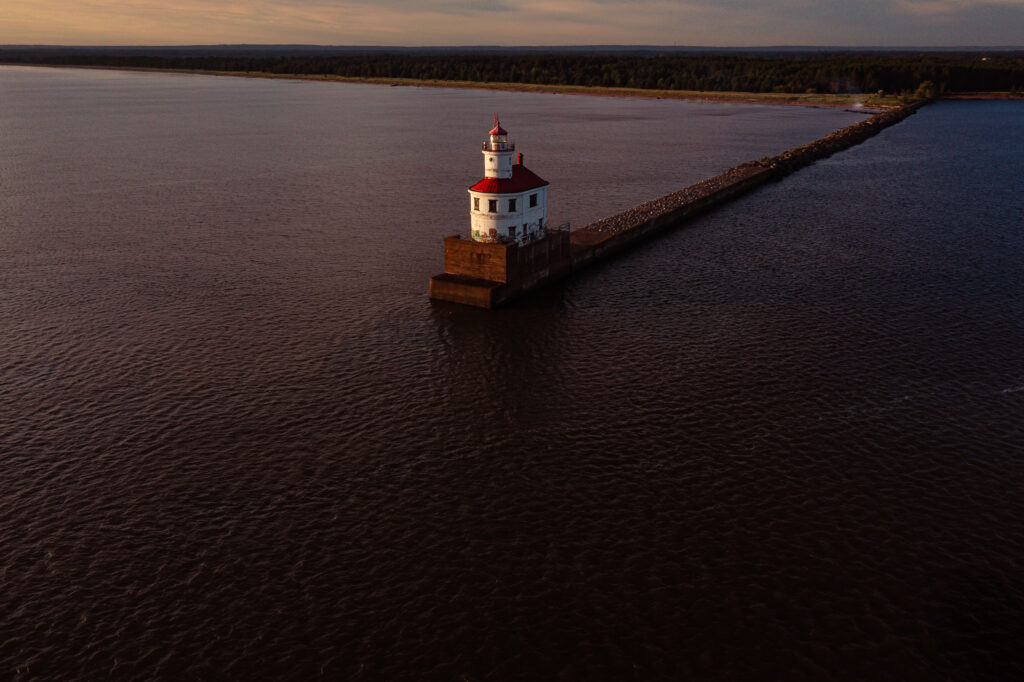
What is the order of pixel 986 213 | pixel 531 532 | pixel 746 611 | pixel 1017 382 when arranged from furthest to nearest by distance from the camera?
pixel 986 213 → pixel 1017 382 → pixel 531 532 → pixel 746 611

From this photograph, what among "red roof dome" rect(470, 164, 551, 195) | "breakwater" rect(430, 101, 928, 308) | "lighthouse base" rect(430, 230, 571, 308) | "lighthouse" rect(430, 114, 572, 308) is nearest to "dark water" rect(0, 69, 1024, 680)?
"lighthouse base" rect(430, 230, 571, 308)

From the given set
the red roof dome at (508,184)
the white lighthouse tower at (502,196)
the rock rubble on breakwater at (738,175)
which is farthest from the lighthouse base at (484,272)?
the rock rubble on breakwater at (738,175)

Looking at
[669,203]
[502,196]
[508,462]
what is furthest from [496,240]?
[669,203]

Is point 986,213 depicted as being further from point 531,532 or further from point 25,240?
point 25,240

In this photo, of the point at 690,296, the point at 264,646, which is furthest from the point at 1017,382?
the point at 264,646

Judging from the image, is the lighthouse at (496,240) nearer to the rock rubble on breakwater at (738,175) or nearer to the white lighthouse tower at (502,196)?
the white lighthouse tower at (502,196)

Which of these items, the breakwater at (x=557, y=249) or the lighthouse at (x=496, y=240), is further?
the breakwater at (x=557, y=249)
